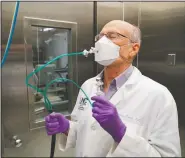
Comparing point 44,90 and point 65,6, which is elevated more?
point 65,6

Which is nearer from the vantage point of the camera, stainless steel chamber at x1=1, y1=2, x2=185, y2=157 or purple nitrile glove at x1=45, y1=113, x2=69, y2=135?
purple nitrile glove at x1=45, y1=113, x2=69, y2=135

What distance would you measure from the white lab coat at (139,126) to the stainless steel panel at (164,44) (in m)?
0.51

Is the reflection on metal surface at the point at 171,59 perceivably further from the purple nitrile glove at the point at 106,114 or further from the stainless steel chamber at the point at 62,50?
the purple nitrile glove at the point at 106,114

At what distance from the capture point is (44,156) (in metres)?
1.40

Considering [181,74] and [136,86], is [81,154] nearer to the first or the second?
[136,86]

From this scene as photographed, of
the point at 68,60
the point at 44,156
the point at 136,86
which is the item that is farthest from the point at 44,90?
the point at 136,86

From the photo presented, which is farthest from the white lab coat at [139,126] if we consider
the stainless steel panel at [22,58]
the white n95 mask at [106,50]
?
the stainless steel panel at [22,58]

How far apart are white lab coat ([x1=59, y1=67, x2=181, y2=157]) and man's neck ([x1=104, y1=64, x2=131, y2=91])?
5cm

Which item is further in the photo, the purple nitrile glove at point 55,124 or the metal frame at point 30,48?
the metal frame at point 30,48

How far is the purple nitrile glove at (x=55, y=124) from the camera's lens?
0.85 meters

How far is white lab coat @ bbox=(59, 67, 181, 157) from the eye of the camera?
67 cm

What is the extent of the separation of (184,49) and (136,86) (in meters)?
0.57

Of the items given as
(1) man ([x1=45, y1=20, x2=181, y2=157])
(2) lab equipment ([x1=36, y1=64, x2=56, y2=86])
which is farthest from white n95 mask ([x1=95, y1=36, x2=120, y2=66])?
(2) lab equipment ([x1=36, y1=64, x2=56, y2=86])

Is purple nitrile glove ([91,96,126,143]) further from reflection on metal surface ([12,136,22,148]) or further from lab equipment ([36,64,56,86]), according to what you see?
reflection on metal surface ([12,136,22,148])
